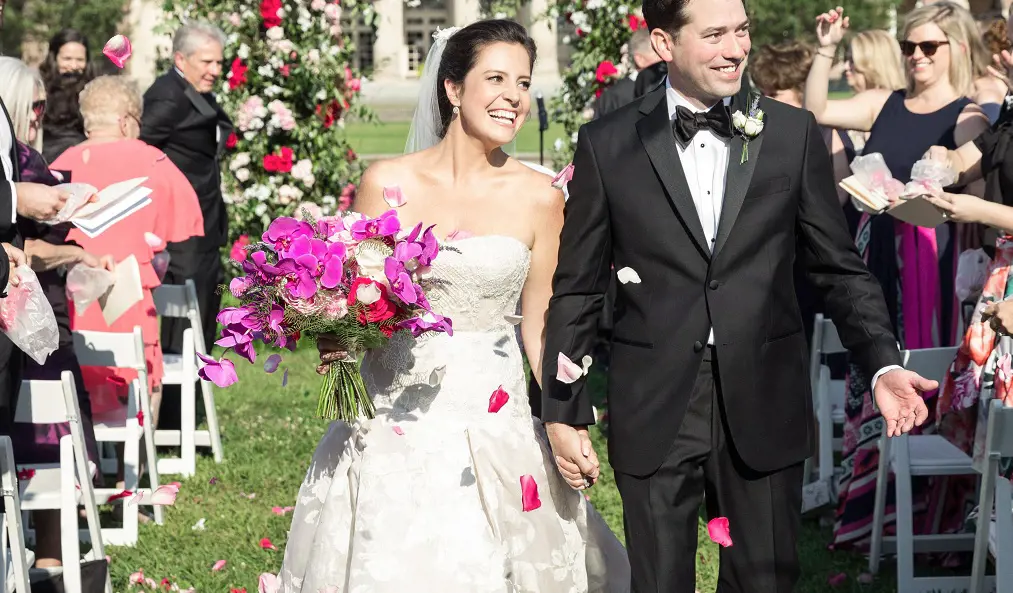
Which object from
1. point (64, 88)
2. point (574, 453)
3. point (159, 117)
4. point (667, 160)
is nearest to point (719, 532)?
point (574, 453)

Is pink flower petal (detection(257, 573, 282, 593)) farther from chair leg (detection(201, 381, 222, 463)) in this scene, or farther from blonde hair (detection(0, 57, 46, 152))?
chair leg (detection(201, 381, 222, 463))

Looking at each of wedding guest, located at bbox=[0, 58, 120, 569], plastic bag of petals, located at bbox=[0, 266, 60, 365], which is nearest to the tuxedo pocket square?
plastic bag of petals, located at bbox=[0, 266, 60, 365]

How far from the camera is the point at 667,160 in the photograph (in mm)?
3787

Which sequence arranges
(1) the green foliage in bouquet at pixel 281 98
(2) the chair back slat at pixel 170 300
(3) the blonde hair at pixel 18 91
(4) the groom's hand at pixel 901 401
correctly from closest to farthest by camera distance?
1. (4) the groom's hand at pixel 901 401
2. (3) the blonde hair at pixel 18 91
3. (2) the chair back slat at pixel 170 300
4. (1) the green foliage in bouquet at pixel 281 98

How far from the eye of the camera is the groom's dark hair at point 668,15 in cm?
374

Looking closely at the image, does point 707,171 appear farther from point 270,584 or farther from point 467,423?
point 270,584

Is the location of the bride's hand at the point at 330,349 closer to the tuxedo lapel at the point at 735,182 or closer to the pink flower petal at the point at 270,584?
the pink flower petal at the point at 270,584

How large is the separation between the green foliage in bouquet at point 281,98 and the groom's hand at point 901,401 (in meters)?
9.11

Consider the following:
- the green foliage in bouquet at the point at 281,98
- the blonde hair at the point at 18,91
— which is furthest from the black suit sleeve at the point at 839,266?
the green foliage in bouquet at the point at 281,98

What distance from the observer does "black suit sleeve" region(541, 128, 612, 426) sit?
3844 millimetres

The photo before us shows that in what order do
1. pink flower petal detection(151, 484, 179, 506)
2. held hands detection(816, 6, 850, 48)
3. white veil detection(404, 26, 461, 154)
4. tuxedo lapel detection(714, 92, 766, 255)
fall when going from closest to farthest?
tuxedo lapel detection(714, 92, 766, 255) < white veil detection(404, 26, 461, 154) < pink flower petal detection(151, 484, 179, 506) < held hands detection(816, 6, 850, 48)

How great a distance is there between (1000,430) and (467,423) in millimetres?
1907

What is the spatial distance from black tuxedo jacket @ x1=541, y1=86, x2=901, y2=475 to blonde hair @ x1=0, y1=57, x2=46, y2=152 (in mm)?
→ 3046

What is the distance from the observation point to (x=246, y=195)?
12.6 metres
